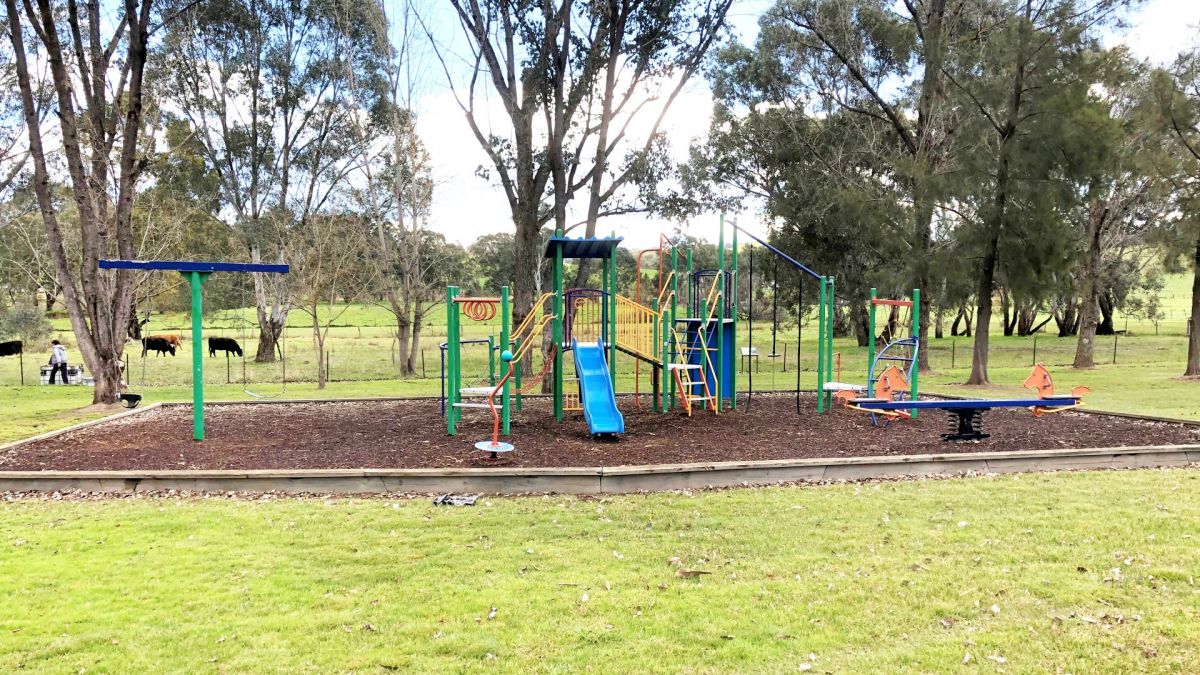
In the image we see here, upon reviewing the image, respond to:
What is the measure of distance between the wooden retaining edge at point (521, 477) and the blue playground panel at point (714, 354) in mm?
4440

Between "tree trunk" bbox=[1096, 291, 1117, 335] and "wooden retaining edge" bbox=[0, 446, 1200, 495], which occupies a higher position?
"tree trunk" bbox=[1096, 291, 1117, 335]

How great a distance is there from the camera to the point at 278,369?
A: 2527cm

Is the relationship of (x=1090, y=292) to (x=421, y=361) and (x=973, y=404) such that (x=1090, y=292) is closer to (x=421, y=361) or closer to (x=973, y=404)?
(x=973, y=404)

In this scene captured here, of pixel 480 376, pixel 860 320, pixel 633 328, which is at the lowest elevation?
pixel 480 376

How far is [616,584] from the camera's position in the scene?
14.3 ft

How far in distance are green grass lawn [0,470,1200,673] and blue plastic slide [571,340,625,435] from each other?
8.57ft

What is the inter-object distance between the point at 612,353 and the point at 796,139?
1942cm

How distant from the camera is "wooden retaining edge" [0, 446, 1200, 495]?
6.65 metres

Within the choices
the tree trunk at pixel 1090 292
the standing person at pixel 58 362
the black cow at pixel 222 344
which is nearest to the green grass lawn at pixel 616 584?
the standing person at pixel 58 362

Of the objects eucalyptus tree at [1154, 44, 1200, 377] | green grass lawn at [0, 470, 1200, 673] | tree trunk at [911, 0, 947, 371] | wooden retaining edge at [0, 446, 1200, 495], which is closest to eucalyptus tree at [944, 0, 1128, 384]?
tree trunk at [911, 0, 947, 371]

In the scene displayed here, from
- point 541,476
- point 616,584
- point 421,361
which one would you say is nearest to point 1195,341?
point 541,476

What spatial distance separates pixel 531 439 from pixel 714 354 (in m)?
4.18

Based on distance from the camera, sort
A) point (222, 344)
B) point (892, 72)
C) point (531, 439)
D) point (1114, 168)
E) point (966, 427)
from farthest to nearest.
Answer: point (222, 344) → point (892, 72) → point (1114, 168) → point (531, 439) → point (966, 427)

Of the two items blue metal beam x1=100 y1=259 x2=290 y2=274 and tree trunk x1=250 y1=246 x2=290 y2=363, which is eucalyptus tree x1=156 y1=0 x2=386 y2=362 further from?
blue metal beam x1=100 y1=259 x2=290 y2=274
